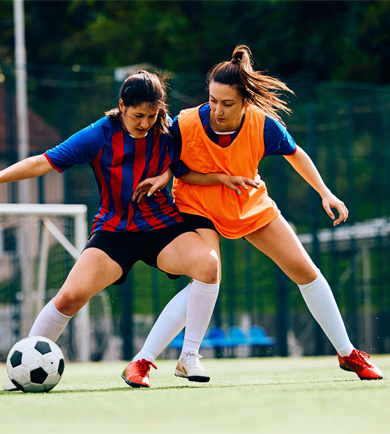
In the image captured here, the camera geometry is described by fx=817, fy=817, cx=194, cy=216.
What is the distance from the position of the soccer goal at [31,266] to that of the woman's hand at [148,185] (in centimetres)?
527

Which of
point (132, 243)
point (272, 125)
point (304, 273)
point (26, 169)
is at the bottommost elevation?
point (304, 273)

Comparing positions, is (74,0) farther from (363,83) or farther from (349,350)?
(349,350)

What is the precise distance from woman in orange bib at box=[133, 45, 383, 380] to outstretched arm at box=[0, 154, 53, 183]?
0.60 metres

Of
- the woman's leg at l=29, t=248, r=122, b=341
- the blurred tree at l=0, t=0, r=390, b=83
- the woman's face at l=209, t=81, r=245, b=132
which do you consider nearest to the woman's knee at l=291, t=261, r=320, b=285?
the woman's face at l=209, t=81, r=245, b=132

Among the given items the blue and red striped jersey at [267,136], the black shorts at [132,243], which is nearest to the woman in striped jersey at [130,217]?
the black shorts at [132,243]

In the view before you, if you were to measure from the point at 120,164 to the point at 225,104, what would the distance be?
1.95ft

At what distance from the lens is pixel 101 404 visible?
311cm

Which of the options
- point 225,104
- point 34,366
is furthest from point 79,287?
point 225,104

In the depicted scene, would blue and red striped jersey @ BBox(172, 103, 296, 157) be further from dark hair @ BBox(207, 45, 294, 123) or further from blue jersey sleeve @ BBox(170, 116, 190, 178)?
dark hair @ BBox(207, 45, 294, 123)

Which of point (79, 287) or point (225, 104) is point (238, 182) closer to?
point (225, 104)

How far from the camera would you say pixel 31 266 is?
10.2 metres

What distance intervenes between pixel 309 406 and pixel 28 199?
7.99 m

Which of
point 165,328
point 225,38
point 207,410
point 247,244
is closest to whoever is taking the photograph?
point 207,410

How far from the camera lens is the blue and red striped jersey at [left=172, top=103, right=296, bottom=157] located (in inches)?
163
